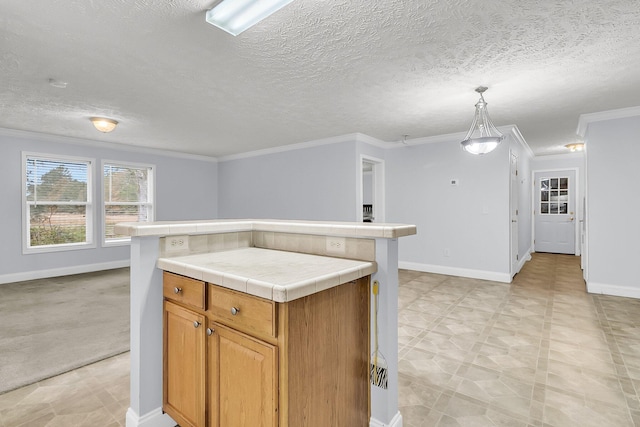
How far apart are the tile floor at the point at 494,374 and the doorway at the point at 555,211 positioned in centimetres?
416

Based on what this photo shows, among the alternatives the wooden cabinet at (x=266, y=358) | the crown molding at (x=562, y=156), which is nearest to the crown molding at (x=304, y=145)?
the wooden cabinet at (x=266, y=358)

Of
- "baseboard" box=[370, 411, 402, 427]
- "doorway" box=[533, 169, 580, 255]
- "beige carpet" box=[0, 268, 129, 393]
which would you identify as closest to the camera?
"baseboard" box=[370, 411, 402, 427]

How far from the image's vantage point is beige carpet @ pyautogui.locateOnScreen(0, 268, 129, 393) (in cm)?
234

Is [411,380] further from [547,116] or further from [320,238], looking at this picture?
[547,116]

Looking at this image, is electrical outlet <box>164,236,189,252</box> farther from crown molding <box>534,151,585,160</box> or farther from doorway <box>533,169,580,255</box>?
doorway <box>533,169,580,255</box>

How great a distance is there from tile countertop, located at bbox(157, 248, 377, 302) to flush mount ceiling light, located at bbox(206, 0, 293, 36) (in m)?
1.38

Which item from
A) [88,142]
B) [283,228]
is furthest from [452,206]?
[88,142]

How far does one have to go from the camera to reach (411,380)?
215 cm

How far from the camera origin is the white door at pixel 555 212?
733 centimetres

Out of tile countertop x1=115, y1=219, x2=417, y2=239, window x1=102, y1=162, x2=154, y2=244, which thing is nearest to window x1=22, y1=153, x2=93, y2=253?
window x1=102, y1=162, x2=154, y2=244

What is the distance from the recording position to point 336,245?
65.6 inches

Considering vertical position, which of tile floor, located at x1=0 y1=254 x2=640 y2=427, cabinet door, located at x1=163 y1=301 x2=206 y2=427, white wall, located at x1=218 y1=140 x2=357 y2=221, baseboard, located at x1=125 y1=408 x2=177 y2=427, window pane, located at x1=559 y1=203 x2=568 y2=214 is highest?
white wall, located at x1=218 y1=140 x2=357 y2=221

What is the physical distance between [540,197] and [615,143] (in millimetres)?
4087

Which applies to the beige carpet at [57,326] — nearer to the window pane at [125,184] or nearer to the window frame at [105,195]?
the window frame at [105,195]
